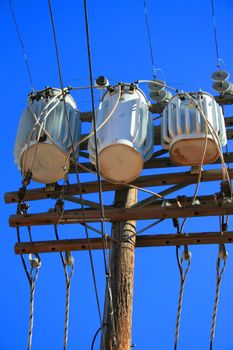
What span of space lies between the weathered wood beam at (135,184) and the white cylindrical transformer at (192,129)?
230mm

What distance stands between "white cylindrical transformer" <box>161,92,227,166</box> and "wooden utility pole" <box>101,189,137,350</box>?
0.67m

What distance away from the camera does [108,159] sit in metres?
6.57

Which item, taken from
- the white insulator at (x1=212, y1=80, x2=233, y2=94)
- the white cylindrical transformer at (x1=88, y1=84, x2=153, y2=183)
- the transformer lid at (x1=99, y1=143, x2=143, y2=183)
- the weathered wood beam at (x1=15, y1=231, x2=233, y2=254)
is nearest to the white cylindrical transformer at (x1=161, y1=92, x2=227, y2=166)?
the white cylindrical transformer at (x1=88, y1=84, x2=153, y2=183)

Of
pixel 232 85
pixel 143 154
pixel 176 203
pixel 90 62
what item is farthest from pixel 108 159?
pixel 232 85

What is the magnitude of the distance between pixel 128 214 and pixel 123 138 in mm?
636

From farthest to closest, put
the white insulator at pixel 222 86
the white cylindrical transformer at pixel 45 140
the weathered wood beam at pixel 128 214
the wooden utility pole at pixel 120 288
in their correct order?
1. the white insulator at pixel 222 86
2. the white cylindrical transformer at pixel 45 140
3. the weathered wood beam at pixel 128 214
4. the wooden utility pole at pixel 120 288

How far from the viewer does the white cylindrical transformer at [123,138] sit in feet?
21.4

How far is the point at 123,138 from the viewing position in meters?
6.52

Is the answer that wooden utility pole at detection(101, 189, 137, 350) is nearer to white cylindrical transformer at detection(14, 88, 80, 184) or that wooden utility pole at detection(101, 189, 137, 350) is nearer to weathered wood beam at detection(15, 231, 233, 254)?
weathered wood beam at detection(15, 231, 233, 254)

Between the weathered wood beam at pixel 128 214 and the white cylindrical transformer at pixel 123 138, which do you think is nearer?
the weathered wood beam at pixel 128 214

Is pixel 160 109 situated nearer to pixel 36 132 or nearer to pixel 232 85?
pixel 232 85

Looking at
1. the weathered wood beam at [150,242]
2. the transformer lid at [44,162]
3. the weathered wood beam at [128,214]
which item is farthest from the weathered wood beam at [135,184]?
the weathered wood beam at [150,242]

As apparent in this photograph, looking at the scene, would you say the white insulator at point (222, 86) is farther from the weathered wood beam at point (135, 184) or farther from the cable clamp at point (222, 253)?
the cable clamp at point (222, 253)

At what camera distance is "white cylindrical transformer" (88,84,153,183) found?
653 cm
